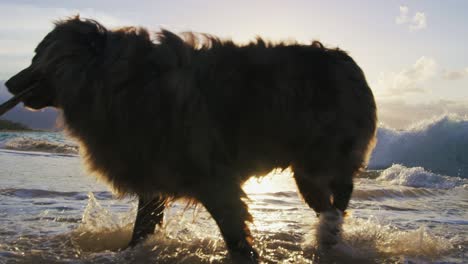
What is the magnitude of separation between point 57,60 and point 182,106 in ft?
3.01

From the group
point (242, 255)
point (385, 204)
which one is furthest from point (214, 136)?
point (385, 204)

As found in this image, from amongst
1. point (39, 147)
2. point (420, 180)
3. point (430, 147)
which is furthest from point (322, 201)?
point (430, 147)

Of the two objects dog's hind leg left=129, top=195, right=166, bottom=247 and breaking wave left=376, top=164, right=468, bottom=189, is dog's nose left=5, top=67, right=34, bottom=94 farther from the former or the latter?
breaking wave left=376, top=164, right=468, bottom=189

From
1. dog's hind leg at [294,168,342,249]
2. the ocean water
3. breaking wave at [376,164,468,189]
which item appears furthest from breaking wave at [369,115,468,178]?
dog's hind leg at [294,168,342,249]

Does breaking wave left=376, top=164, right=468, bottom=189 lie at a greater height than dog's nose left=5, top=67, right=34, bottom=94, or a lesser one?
lesser

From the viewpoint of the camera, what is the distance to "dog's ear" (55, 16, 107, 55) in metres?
3.53

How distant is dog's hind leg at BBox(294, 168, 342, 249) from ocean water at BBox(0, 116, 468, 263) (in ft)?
0.28

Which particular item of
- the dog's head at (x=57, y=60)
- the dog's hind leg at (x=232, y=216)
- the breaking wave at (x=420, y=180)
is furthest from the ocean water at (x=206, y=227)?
the breaking wave at (x=420, y=180)

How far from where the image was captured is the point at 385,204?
24.3ft

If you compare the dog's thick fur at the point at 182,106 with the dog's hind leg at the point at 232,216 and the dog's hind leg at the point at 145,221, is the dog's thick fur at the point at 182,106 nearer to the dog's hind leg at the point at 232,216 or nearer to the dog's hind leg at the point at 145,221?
the dog's hind leg at the point at 232,216

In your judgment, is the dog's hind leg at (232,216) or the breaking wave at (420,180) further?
the breaking wave at (420,180)

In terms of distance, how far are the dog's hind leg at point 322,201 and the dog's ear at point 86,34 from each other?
1910 mm

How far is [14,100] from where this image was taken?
3.52 meters

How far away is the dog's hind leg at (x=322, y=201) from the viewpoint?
4355 millimetres
